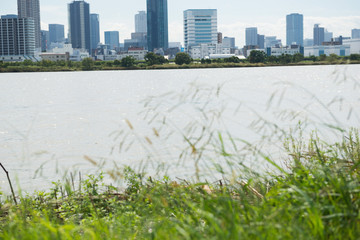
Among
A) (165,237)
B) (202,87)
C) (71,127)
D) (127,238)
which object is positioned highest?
(202,87)

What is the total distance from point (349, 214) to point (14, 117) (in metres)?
31.1

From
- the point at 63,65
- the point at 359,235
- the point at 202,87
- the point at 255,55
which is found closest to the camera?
the point at 359,235

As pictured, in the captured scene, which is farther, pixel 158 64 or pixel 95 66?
pixel 95 66

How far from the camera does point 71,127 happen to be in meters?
24.5

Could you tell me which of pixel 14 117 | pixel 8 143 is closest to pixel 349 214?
pixel 8 143

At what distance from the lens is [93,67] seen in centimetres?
15762

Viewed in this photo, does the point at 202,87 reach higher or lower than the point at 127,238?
higher

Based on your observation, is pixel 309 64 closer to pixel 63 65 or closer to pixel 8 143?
pixel 63 65

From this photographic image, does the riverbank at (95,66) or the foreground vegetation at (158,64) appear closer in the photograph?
the foreground vegetation at (158,64)

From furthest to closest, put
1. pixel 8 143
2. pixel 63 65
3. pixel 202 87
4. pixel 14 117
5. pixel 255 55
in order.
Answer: pixel 63 65
pixel 255 55
pixel 14 117
pixel 8 143
pixel 202 87

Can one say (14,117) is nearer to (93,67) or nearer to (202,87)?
(202,87)

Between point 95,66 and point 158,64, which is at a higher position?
point 158,64

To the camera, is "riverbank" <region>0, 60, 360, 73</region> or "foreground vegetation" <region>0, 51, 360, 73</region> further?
"riverbank" <region>0, 60, 360, 73</region>

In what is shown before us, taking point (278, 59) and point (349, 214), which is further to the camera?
point (278, 59)
